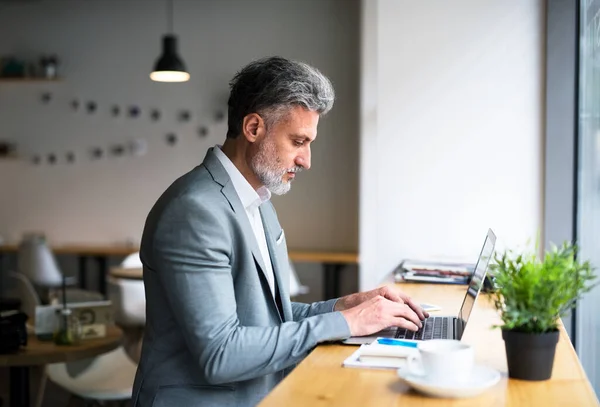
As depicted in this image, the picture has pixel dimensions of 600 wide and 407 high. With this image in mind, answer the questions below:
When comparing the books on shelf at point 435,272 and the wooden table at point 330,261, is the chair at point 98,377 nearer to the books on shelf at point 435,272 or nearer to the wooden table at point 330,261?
the books on shelf at point 435,272

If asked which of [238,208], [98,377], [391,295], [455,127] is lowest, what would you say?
[98,377]

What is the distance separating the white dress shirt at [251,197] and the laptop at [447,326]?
288mm

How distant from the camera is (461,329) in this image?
2.00m

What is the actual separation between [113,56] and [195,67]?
2.70 ft

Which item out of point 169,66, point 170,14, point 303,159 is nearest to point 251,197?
point 303,159

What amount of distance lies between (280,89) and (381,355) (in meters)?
0.71

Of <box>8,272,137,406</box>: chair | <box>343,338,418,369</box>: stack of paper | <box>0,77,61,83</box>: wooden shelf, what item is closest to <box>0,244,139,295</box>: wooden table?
<box>0,77,61,83</box>: wooden shelf

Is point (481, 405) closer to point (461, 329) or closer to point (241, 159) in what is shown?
point (461, 329)

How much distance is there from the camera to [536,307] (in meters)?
1.50

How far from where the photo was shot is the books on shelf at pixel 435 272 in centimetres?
304

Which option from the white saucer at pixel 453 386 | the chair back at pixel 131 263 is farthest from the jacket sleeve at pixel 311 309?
the chair back at pixel 131 263

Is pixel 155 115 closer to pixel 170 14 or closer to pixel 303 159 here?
pixel 170 14

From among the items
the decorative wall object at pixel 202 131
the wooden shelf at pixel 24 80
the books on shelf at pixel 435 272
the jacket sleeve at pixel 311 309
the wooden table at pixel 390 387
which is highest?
the wooden shelf at pixel 24 80

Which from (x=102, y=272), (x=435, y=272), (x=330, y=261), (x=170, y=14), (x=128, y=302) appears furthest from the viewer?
(x=170, y=14)
